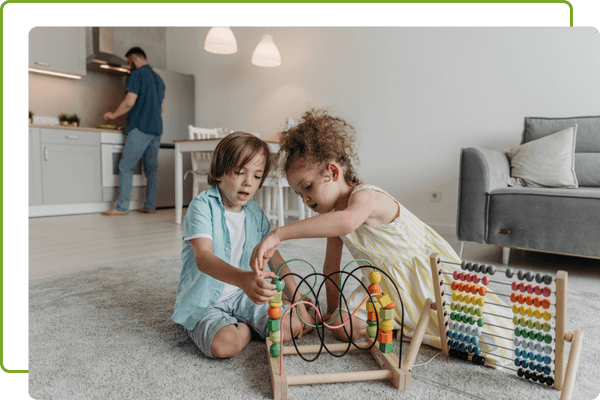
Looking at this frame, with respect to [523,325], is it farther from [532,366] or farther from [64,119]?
[64,119]

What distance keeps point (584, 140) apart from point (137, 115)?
377 centimetres

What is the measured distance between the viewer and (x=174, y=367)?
0.98 m

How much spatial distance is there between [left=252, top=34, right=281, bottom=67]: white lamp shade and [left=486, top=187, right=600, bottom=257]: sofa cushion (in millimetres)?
2501

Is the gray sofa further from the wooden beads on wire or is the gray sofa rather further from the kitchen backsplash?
the kitchen backsplash

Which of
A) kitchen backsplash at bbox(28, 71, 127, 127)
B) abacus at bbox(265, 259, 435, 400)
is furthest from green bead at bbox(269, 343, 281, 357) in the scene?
kitchen backsplash at bbox(28, 71, 127, 127)

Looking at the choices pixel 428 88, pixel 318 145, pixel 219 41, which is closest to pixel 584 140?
pixel 428 88

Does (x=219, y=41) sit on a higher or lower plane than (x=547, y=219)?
higher

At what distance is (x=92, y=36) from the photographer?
14.2 feet

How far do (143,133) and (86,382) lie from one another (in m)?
3.58

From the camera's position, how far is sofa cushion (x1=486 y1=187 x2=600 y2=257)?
5.99 feet

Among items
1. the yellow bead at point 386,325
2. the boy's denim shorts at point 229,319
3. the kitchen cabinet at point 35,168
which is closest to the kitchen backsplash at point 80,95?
the kitchen cabinet at point 35,168

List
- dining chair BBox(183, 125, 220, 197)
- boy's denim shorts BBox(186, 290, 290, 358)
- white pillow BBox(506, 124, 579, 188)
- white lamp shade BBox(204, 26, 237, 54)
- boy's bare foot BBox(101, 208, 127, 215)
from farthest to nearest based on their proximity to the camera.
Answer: boy's bare foot BBox(101, 208, 127, 215)
white lamp shade BBox(204, 26, 237, 54)
dining chair BBox(183, 125, 220, 197)
white pillow BBox(506, 124, 579, 188)
boy's denim shorts BBox(186, 290, 290, 358)

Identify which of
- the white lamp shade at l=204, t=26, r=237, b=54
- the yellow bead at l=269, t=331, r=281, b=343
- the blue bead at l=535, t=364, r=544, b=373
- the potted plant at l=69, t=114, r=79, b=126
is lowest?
the blue bead at l=535, t=364, r=544, b=373

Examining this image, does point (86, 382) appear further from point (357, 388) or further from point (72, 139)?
point (72, 139)
